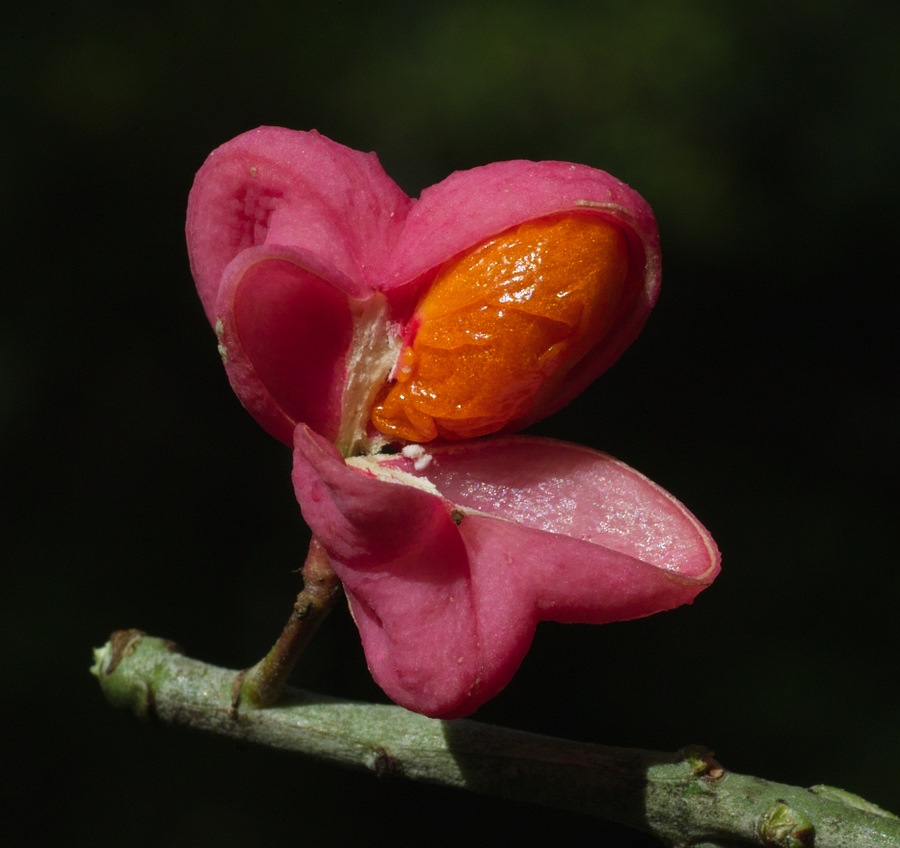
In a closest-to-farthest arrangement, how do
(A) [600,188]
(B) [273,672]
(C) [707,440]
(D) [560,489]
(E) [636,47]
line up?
(A) [600,188] < (D) [560,489] < (B) [273,672] < (E) [636,47] < (C) [707,440]

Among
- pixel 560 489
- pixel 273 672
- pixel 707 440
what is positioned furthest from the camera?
pixel 707 440

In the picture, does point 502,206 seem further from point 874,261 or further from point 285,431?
point 874,261

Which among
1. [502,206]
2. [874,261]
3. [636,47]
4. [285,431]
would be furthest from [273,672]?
[874,261]

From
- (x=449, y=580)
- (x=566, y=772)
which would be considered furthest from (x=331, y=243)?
(x=566, y=772)

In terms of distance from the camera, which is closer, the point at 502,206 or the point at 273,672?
the point at 502,206

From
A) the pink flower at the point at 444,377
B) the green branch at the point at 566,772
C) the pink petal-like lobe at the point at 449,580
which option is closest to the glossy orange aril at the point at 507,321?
the pink flower at the point at 444,377

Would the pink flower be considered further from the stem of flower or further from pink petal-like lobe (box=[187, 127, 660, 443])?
the stem of flower
